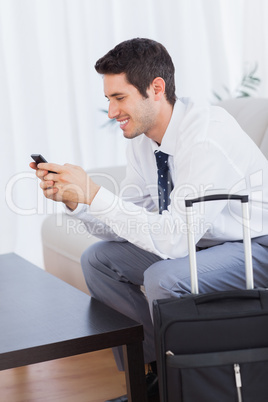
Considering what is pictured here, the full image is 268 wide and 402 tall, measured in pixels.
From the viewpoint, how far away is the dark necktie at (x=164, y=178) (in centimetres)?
189

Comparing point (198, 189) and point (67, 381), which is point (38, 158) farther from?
point (67, 381)

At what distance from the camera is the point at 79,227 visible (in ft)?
8.79

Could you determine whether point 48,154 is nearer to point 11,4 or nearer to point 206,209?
point 11,4

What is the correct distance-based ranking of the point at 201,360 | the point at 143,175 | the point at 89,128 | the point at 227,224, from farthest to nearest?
the point at 89,128
the point at 143,175
the point at 227,224
the point at 201,360

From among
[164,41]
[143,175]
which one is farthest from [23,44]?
[143,175]

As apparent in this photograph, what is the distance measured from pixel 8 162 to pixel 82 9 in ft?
3.50

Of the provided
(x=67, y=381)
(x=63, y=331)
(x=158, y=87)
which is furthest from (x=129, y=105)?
(x=67, y=381)

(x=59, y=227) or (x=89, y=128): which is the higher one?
(x=89, y=128)

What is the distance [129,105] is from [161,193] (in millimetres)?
300

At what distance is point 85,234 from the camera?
2564mm

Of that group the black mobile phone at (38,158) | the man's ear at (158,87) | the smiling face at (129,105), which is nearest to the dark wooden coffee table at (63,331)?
the black mobile phone at (38,158)

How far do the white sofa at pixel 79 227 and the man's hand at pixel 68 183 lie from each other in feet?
2.60

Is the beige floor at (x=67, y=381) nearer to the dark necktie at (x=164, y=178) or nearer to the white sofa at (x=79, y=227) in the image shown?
the white sofa at (x=79, y=227)

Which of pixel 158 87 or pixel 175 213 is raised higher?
pixel 158 87
